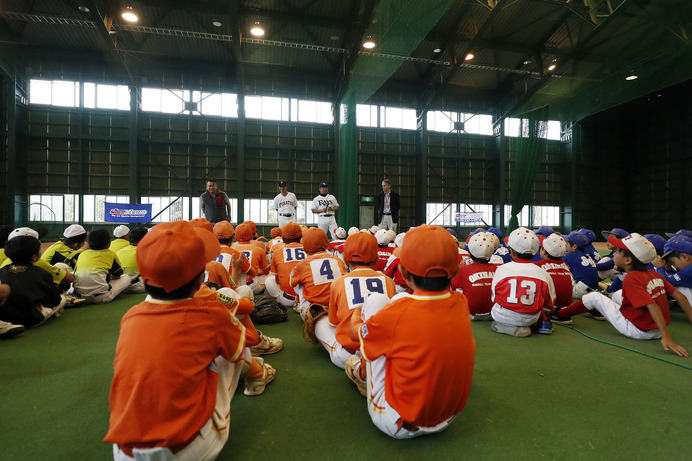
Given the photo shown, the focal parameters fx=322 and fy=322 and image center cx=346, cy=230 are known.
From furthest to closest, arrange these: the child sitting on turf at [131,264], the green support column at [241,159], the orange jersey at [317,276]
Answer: the green support column at [241,159] → the child sitting on turf at [131,264] → the orange jersey at [317,276]

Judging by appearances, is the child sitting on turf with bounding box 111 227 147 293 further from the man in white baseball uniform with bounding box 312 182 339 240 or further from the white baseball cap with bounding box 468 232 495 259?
the white baseball cap with bounding box 468 232 495 259

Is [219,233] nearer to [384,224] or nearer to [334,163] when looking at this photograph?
[384,224]

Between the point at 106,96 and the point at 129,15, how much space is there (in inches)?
152

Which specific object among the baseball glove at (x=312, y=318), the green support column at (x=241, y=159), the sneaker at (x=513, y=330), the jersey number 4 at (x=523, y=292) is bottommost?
the sneaker at (x=513, y=330)

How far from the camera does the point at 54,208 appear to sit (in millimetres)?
11078

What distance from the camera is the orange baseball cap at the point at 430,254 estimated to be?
117 cm

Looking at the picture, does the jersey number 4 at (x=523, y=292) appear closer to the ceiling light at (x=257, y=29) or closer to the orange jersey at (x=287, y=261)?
the orange jersey at (x=287, y=261)

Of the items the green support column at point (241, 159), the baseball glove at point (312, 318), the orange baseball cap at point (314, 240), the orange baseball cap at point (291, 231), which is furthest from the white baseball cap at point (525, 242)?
the green support column at point (241, 159)

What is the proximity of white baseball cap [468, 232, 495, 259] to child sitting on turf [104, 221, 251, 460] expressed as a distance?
250cm

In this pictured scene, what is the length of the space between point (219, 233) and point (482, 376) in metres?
2.73

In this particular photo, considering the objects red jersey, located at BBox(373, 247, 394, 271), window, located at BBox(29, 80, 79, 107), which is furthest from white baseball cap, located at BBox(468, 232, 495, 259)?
window, located at BBox(29, 80, 79, 107)

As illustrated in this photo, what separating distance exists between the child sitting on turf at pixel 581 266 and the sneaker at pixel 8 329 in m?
5.47

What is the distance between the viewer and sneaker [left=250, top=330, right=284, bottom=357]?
2279mm

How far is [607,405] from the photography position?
1697 mm
